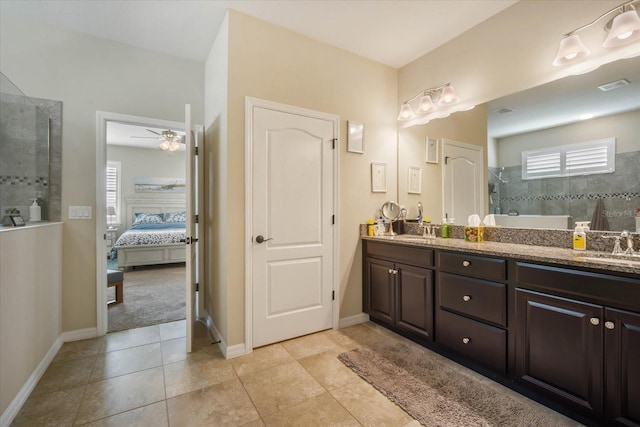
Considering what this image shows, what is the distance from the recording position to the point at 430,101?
114 inches

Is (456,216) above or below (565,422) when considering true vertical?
above

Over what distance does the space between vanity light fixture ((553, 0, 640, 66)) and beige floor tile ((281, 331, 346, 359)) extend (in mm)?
2729

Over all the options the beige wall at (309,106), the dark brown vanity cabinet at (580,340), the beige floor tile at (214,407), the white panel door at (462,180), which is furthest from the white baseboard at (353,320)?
the dark brown vanity cabinet at (580,340)

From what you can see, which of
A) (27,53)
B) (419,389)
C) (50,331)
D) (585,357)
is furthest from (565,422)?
(27,53)

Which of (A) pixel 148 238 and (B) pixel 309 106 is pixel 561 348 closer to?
(B) pixel 309 106

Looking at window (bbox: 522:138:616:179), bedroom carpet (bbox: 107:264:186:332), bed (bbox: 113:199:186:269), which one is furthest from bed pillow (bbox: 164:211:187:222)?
window (bbox: 522:138:616:179)

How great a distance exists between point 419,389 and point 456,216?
160 centimetres

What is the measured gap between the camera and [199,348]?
8.16ft

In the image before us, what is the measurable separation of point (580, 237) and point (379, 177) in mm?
1723

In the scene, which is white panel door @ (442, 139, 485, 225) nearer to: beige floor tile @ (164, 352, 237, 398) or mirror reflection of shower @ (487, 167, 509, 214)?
mirror reflection of shower @ (487, 167, 509, 214)

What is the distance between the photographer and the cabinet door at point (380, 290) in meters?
2.71

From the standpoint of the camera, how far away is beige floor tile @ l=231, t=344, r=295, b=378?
2.14 metres

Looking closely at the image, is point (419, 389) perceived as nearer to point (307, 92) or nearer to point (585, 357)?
point (585, 357)

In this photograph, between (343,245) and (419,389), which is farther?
(343,245)
